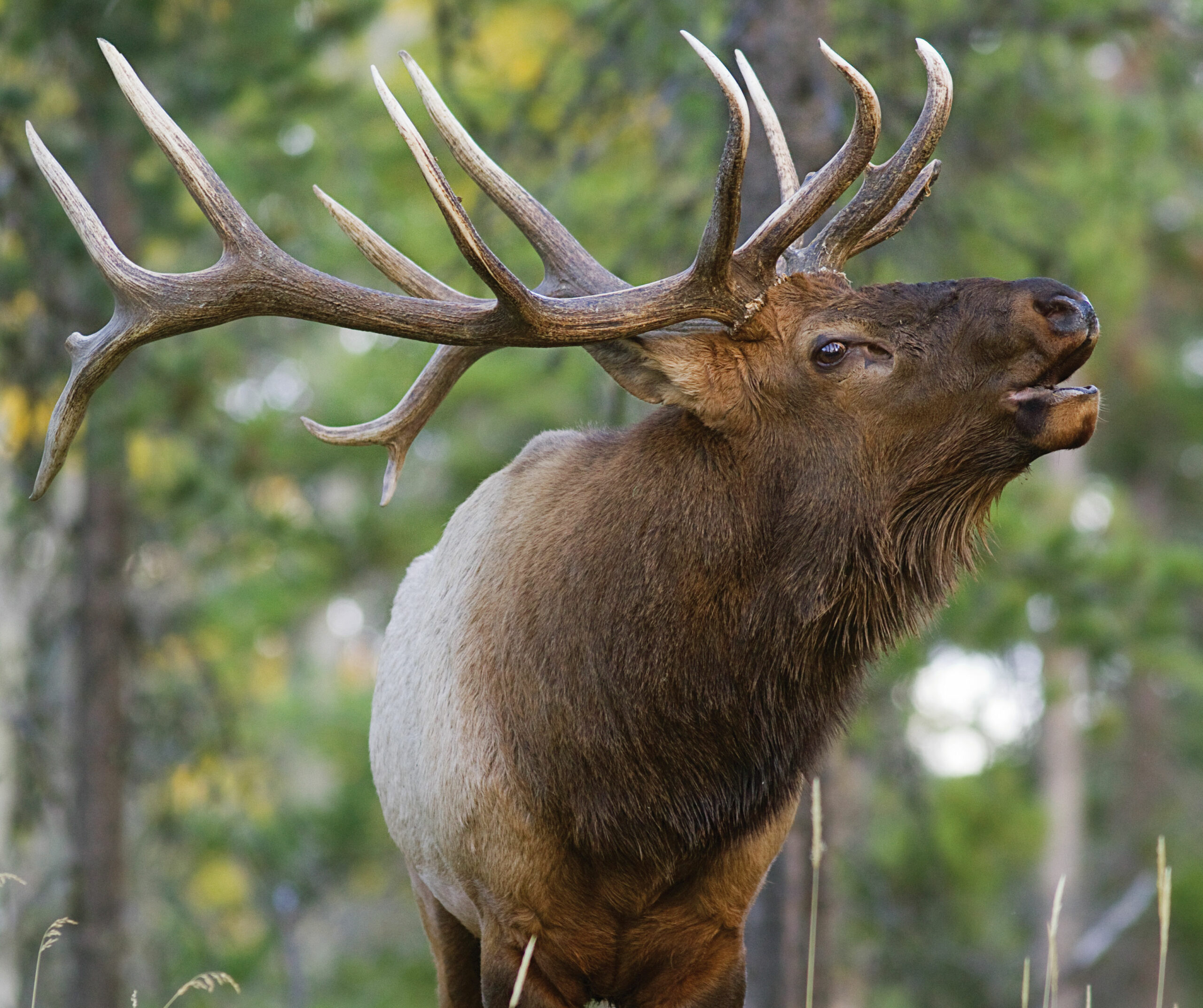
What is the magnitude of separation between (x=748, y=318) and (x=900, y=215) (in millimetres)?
753

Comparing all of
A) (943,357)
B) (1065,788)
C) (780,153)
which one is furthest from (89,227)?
(1065,788)

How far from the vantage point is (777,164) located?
→ 4.21 meters

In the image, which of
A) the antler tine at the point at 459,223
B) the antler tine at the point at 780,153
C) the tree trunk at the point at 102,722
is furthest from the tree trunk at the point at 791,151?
the tree trunk at the point at 102,722

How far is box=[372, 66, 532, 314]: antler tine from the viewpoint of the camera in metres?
3.34

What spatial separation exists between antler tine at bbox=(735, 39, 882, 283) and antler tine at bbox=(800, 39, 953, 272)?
0.07 meters

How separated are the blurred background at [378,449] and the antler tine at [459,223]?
2.32 m

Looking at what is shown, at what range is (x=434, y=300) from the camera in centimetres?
373

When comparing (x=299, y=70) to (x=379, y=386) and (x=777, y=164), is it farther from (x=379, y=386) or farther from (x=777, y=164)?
(x=777, y=164)

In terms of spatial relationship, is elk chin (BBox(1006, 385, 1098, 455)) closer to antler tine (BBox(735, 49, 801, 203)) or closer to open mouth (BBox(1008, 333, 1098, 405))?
open mouth (BBox(1008, 333, 1098, 405))

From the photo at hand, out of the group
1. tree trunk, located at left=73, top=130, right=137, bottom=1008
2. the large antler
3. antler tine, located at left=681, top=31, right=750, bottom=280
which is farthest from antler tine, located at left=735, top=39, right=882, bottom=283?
tree trunk, located at left=73, top=130, right=137, bottom=1008

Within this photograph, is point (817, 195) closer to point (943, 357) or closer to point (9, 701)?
point (943, 357)

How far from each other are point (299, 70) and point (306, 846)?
511 centimetres

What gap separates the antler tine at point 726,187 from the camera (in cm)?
336

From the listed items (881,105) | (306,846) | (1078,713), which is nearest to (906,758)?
(881,105)
